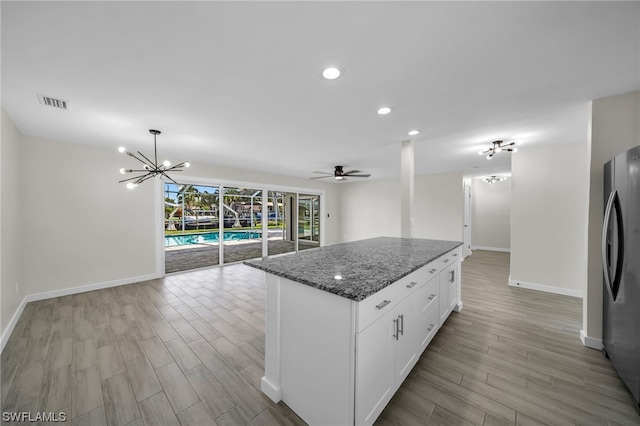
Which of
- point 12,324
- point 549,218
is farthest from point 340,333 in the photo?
point 549,218

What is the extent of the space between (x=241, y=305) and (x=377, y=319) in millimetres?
2494

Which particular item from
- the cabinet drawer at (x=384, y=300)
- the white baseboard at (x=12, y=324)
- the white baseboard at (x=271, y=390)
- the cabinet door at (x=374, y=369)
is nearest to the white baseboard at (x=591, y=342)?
the cabinet drawer at (x=384, y=300)

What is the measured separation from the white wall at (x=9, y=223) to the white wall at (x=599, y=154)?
5.94 m

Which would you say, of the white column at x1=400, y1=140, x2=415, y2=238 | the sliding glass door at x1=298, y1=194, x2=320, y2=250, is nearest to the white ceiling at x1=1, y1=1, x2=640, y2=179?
the white column at x1=400, y1=140, x2=415, y2=238

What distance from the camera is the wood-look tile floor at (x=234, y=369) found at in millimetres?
1521

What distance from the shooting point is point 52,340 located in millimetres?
2371

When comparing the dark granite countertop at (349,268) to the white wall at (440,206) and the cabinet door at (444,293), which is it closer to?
the cabinet door at (444,293)

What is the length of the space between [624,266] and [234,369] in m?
3.16

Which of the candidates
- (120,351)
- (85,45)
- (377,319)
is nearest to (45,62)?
(85,45)

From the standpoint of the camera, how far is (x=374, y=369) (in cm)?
136

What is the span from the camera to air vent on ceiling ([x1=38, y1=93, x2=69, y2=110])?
2.20m

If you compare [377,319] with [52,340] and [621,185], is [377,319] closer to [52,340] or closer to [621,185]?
[621,185]

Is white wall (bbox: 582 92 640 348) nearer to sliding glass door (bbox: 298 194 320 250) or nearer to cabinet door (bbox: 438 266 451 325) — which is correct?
cabinet door (bbox: 438 266 451 325)

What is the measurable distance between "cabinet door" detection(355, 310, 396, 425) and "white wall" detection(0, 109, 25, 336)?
141 inches
